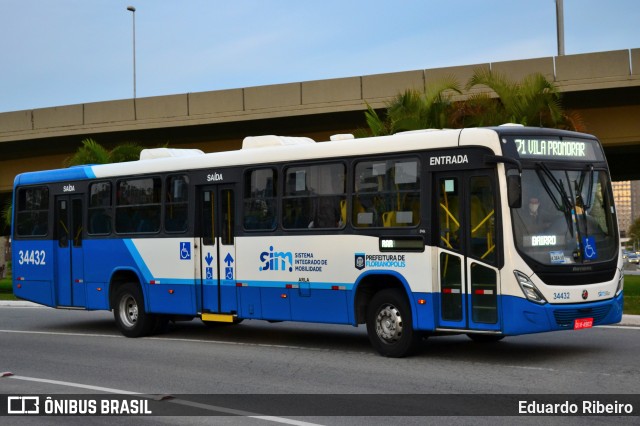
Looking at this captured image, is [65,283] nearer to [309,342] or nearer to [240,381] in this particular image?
[309,342]

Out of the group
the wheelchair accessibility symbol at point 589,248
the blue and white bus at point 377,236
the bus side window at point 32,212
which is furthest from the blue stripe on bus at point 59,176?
the wheelchair accessibility symbol at point 589,248

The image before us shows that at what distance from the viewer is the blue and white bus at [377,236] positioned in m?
12.8

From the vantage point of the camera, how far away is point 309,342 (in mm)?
16203

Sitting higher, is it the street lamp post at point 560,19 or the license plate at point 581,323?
the street lamp post at point 560,19

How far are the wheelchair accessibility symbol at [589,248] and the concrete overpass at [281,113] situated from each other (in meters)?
16.2

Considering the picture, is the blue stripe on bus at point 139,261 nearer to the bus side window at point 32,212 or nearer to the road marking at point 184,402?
Answer: the bus side window at point 32,212

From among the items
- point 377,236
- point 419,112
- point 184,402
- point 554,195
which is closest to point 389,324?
point 377,236

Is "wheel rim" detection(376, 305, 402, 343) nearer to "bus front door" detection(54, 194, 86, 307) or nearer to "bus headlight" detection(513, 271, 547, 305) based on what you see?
"bus headlight" detection(513, 271, 547, 305)

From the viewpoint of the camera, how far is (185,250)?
56.6 ft

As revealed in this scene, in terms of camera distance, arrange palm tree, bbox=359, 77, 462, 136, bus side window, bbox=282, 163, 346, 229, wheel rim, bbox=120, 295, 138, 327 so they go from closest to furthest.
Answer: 1. bus side window, bbox=282, 163, 346, 229
2. wheel rim, bbox=120, 295, 138, 327
3. palm tree, bbox=359, 77, 462, 136

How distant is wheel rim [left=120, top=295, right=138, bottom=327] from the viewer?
60.7ft

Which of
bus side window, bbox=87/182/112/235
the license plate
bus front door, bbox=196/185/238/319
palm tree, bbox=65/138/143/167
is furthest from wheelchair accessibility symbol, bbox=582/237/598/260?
palm tree, bbox=65/138/143/167

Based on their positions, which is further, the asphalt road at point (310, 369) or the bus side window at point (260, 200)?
the bus side window at point (260, 200)

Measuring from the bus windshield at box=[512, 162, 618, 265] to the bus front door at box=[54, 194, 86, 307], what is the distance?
994cm
